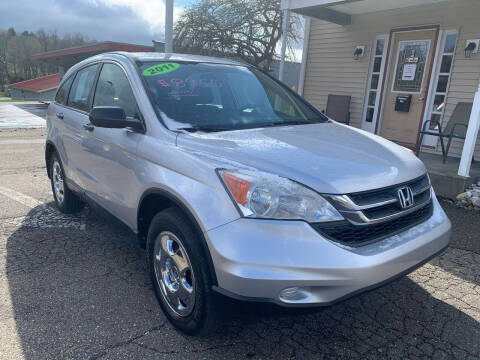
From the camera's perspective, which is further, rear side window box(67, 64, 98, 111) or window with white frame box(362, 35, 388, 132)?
window with white frame box(362, 35, 388, 132)

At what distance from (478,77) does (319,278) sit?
6871mm

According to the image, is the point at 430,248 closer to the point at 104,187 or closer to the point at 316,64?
the point at 104,187

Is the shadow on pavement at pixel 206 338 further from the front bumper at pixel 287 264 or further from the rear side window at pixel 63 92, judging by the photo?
the rear side window at pixel 63 92

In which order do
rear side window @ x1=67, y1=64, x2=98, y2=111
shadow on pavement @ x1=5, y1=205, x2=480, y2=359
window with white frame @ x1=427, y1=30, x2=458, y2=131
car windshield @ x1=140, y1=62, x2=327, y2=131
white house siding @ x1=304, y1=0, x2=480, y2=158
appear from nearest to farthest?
shadow on pavement @ x1=5, y1=205, x2=480, y2=359, car windshield @ x1=140, y1=62, x2=327, y2=131, rear side window @ x1=67, y1=64, x2=98, y2=111, white house siding @ x1=304, y1=0, x2=480, y2=158, window with white frame @ x1=427, y1=30, x2=458, y2=131

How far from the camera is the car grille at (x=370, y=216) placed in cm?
206

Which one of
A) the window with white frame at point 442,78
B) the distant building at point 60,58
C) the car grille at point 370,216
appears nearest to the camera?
the car grille at point 370,216

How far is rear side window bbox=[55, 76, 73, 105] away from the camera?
4.47m

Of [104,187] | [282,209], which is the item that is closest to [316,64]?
[104,187]

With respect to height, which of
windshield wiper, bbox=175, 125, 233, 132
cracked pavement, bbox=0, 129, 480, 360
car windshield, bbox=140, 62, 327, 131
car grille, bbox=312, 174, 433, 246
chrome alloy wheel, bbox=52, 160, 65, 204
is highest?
car windshield, bbox=140, 62, 327, 131

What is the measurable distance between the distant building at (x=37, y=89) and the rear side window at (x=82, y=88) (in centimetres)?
3430

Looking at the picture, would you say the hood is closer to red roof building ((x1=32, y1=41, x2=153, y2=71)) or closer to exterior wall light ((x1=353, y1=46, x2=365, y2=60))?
exterior wall light ((x1=353, y1=46, x2=365, y2=60))

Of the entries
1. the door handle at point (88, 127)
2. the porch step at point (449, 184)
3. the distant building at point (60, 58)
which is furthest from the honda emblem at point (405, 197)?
the distant building at point (60, 58)

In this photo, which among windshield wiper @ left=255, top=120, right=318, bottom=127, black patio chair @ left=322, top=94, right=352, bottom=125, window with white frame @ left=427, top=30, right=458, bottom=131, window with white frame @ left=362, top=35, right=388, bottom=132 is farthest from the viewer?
black patio chair @ left=322, top=94, right=352, bottom=125

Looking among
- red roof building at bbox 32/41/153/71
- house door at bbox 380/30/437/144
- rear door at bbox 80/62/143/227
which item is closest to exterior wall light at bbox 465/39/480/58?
house door at bbox 380/30/437/144
